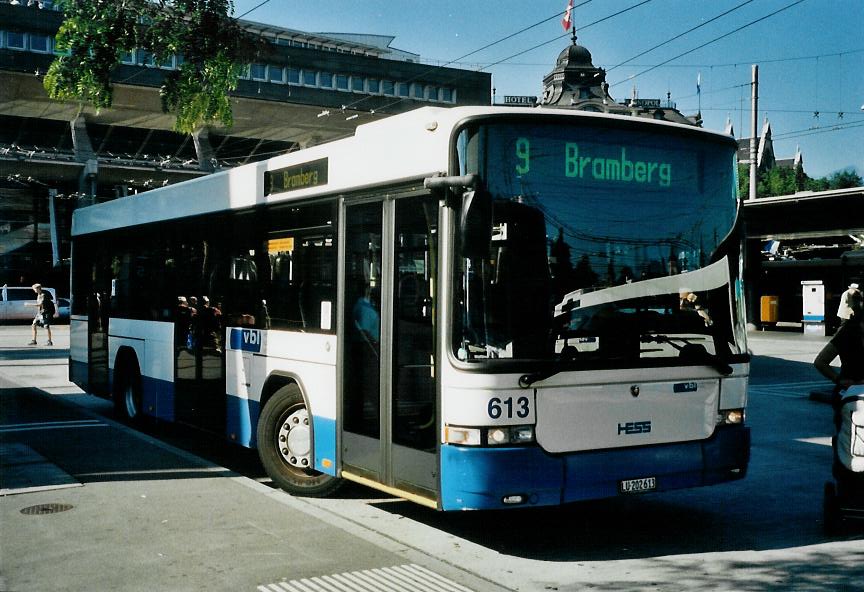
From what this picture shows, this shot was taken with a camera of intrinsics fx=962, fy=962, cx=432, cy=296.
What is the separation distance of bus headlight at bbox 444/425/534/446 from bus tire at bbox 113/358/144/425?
6620 millimetres

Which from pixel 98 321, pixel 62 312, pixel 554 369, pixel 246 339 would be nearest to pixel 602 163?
pixel 554 369

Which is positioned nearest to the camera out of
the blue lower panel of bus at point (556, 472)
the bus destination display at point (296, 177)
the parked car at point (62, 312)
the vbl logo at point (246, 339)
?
the blue lower panel of bus at point (556, 472)

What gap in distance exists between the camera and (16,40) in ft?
191

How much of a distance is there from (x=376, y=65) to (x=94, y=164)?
27.1 metres

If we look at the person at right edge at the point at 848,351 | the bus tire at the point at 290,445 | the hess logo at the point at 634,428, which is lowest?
the bus tire at the point at 290,445

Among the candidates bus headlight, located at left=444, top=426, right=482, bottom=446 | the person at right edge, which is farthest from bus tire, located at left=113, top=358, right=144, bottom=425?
the person at right edge

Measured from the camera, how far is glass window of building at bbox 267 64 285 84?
231ft

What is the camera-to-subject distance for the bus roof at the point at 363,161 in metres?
6.22

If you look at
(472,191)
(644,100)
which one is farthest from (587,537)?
(644,100)

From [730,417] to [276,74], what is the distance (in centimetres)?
6732

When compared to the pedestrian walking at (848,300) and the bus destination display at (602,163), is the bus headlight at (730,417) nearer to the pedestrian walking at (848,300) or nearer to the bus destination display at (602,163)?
the bus destination display at (602,163)

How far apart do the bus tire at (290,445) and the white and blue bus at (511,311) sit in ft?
0.07

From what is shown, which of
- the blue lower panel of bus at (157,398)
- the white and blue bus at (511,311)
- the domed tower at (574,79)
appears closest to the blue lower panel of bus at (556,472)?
the white and blue bus at (511,311)

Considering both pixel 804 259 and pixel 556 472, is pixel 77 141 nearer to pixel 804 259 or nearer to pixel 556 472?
pixel 804 259
